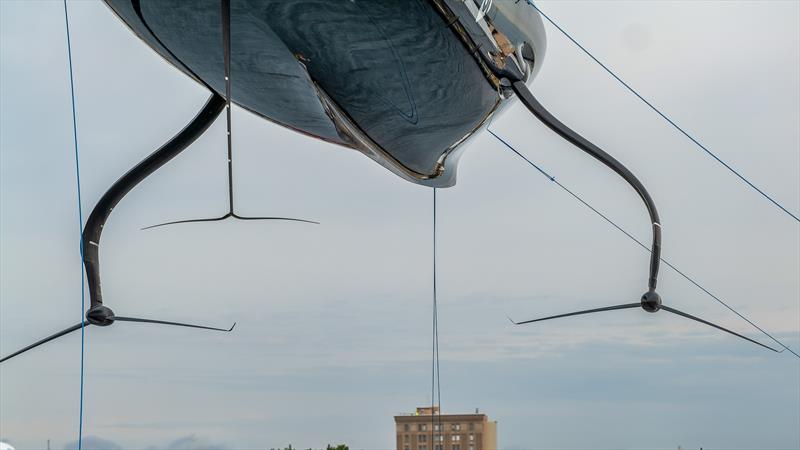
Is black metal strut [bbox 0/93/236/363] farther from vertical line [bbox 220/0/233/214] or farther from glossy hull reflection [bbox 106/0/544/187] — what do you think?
vertical line [bbox 220/0/233/214]

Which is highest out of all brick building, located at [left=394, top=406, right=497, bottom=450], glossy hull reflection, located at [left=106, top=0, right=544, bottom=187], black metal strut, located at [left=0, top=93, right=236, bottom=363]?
glossy hull reflection, located at [left=106, top=0, right=544, bottom=187]

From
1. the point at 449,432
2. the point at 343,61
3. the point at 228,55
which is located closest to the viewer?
the point at 228,55

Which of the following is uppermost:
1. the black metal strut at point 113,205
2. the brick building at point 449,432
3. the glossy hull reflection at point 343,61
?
the glossy hull reflection at point 343,61

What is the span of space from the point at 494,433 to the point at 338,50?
124706mm

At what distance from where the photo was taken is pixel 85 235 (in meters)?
10.9

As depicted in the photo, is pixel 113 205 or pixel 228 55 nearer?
pixel 228 55

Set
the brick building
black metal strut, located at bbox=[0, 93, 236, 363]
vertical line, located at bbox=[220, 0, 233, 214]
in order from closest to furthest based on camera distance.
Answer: vertical line, located at bbox=[220, 0, 233, 214], black metal strut, located at bbox=[0, 93, 236, 363], the brick building

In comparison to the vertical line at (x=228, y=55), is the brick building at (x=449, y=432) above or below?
below

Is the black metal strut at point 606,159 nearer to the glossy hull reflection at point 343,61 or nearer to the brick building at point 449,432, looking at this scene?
the glossy hull reflection at point 343,61

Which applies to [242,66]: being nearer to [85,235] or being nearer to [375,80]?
[375,80]

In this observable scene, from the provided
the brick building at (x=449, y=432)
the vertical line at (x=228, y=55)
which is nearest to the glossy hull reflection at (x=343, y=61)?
the vertical line at (x=228, y=55)

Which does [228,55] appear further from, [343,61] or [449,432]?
[449,432]

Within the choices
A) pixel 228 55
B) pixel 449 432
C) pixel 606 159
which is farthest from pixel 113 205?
pixel 449 432

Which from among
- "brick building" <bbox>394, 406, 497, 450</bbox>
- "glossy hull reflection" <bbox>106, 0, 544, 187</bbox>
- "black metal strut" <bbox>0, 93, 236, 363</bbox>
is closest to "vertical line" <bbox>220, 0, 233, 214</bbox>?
"glossy hull reflection" <bbox>106, 0, 544, 187</bbox>
